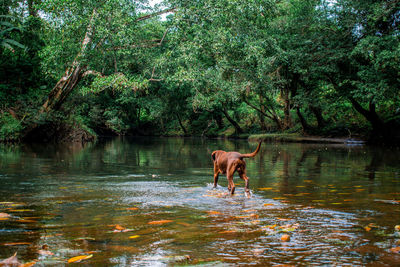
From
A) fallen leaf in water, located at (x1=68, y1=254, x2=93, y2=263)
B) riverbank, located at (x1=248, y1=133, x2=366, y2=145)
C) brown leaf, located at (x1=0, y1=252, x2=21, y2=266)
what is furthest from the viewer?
riverbank, located at (x1=248, y1=133, x2=366, y2=145)

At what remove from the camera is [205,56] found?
1093 inches

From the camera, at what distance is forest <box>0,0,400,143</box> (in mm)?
21938

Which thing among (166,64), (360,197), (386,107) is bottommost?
(360,197)

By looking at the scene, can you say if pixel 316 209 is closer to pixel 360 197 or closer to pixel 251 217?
pixel 251 217

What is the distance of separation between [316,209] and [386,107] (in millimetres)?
30411

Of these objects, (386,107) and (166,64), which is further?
(386,107)

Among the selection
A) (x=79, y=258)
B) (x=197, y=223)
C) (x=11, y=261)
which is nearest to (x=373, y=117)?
(x=197, y=223)

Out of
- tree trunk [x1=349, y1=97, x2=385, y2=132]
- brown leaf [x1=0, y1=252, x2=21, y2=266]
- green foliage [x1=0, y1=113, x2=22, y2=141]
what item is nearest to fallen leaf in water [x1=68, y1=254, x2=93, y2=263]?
brown leaf [x1=0, y1=252, x2=21, y2=266]

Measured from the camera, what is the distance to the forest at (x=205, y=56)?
72.0ft

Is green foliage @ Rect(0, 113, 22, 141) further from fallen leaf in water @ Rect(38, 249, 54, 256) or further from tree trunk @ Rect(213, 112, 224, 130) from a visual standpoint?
Answer: tree trunk @ Rect(213, 112, 224, 130)

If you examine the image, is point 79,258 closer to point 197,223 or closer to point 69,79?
point 197,223

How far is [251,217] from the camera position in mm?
4902

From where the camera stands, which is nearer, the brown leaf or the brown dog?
the brown leaf

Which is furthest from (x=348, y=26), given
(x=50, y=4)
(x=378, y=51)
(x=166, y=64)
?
(x=50, y=4)
